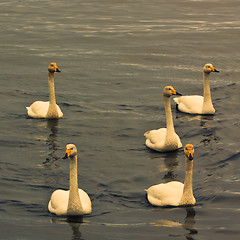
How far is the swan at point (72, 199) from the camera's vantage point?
1775 centimetres

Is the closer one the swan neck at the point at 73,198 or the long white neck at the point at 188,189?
the swan neck at the point at 73,198

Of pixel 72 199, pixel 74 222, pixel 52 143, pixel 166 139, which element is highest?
pixel 166 139

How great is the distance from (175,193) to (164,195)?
12.5 inches

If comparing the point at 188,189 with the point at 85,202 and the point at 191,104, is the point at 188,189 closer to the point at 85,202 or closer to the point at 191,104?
the point at 85,202

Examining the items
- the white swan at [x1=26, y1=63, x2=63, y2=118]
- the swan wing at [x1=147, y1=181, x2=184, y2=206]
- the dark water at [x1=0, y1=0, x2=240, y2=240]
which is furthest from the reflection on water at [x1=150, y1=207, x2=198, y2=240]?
the white swan at [x1=26, y1=63, x2=63, y2=118]

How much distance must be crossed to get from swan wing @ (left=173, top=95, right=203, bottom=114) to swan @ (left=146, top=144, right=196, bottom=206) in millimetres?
8819

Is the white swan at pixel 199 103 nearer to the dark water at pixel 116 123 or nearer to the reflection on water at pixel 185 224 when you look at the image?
the dark water at pixel 116 123

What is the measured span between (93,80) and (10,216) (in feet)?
49.7

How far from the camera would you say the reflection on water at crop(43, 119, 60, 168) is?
22.2m

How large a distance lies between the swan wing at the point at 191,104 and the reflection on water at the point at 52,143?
4923 millimetres

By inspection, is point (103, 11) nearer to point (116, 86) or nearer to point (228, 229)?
point (116, 86)

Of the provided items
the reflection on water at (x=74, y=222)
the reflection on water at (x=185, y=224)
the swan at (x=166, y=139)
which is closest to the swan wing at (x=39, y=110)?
the swan at (x=166, y=139)

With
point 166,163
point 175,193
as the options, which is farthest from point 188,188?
point 166,163

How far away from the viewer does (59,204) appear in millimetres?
18094
